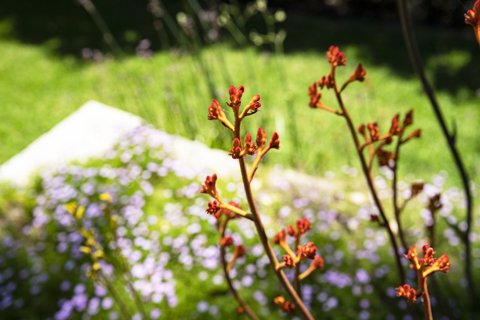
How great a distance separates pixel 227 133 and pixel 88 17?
18.5ft

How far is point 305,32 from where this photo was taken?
21.3 feet

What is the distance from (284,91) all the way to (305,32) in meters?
3.29

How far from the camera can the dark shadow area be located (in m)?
5.18

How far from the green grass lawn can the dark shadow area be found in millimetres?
28

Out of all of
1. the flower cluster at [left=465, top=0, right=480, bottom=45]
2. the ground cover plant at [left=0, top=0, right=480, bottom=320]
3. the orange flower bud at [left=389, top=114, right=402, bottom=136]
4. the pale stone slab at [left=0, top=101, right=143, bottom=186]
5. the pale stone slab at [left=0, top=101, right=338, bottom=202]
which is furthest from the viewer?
the pale stone slab at [left=0, top=101, right=143, bottom=186]

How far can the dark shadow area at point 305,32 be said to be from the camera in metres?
5.18

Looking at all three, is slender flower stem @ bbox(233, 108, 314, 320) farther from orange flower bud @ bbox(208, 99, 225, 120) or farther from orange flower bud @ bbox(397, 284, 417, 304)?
orange flower bud @ bbox(397, 284, 417, 304)

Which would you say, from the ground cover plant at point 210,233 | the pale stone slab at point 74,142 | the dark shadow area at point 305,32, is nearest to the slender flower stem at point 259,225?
the ground cover plant at point 210,233

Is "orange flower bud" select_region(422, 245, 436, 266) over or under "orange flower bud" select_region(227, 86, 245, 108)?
under

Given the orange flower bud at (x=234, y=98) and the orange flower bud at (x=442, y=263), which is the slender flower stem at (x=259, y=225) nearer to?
the orange flower bud at (x=234, y=98)

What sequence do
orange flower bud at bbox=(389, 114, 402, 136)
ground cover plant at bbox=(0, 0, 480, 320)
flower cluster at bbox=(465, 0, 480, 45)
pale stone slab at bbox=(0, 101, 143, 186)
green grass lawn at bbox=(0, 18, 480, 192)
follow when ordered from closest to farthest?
flower cluster at bbox=(465, 0, 480, 45) → orange flower bud at bbox=(389, 114, 402, 136) → ground cover plant at bbox=(0, 0, 480, 320) → pale stone slab at bbox=(0, 101, 143, 186) → green grass lawn at bbox=(0, 18, 480, 192)

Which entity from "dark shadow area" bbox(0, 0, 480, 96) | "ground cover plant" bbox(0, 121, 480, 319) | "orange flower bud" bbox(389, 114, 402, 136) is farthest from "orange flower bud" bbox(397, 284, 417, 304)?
Answer: "dark shadow area" bbox(0, 0, 480, 96)

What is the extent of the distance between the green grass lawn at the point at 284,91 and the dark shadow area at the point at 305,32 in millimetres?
28

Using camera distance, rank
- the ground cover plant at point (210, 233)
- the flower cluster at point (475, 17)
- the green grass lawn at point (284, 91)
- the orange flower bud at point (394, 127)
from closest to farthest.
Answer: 1. the flower cluster at point (475, 17)
2. the orange flower bud at point (394, 127)
3. the ground cover plant at point (210, 233)
4. the green grass lawn at point (284, 91)
